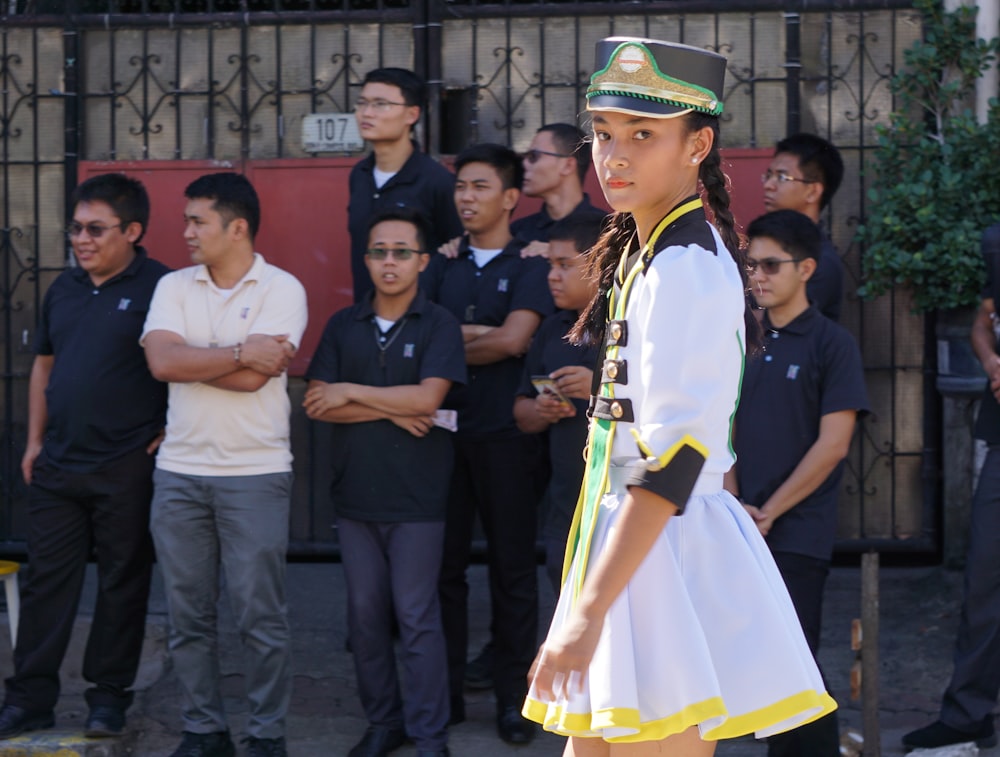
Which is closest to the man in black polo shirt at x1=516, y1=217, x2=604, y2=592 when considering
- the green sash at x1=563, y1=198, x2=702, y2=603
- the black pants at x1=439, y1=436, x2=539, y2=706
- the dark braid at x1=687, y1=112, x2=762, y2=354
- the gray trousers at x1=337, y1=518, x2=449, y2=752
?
the black pants at x1=439, y1=436, x2=539, y2=706

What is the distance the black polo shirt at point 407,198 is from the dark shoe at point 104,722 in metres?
1.90

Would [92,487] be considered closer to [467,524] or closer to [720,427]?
[467,524]

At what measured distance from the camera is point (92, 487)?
522 cm

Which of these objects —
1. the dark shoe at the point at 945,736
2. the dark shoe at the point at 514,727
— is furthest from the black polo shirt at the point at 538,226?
the dark shoe at the point at 945,736

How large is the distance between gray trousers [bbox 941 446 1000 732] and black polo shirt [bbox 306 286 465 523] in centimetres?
184

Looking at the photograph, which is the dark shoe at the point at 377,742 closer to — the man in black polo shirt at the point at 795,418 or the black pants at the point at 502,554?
the black pants at the point at 502,554

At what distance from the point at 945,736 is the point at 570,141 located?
266cm

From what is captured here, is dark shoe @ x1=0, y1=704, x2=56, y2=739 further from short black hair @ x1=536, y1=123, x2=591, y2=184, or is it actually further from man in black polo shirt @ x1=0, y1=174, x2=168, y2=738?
short black hair @ x1=536, y1=123, x2=591, y2=184

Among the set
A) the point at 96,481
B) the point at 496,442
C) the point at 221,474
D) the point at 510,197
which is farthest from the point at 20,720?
the point at 510,197

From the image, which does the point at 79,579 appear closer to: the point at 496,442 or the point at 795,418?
the point at 496,442

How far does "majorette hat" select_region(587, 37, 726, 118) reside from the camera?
9.09 ft

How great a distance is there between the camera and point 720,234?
2.98m

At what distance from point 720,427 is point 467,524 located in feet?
9.58

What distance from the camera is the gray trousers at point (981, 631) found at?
4906mm
